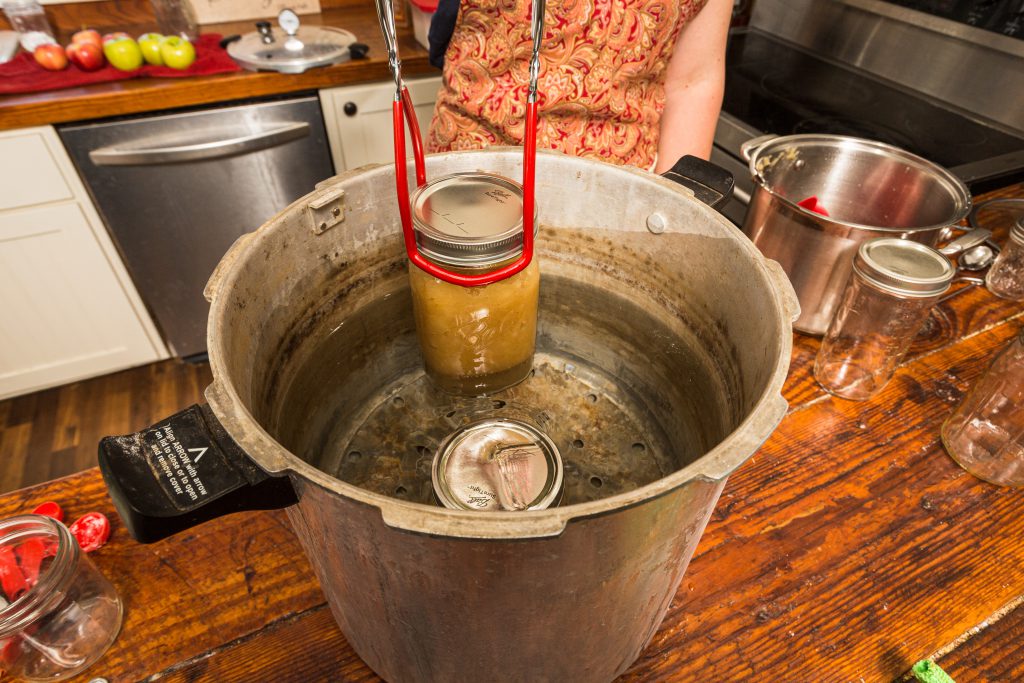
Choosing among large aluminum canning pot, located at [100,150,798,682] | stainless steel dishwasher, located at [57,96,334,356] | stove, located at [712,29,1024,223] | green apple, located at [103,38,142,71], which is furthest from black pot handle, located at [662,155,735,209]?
green apple, located at [103,38,142,71]

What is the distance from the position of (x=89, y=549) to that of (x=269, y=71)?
1163 millimetres

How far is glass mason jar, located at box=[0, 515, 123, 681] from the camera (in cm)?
44

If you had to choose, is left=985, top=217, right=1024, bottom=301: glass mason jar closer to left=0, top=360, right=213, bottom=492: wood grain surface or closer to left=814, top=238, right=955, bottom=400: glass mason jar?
left=814, top=238, right=955, bottom=400: glass mason jar

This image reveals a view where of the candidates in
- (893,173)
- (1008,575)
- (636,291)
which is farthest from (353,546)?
(893,173)

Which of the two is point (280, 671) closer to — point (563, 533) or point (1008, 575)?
point (563, 533)

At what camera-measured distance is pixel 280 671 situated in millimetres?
474

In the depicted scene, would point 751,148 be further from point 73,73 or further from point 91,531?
point 73,73

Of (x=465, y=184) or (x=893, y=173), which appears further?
(x=893, y=173)

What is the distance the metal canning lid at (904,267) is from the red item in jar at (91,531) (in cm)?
81

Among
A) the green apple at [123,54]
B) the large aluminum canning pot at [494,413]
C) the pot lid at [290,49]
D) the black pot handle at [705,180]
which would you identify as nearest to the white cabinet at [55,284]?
the green apple at [123,54]

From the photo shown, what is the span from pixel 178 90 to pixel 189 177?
8.4 inches

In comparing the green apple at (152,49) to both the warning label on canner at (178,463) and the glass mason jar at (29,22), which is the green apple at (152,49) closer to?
the glass mason jar at (29,22)

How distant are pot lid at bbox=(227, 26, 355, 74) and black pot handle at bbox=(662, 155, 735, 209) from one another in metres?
1.06

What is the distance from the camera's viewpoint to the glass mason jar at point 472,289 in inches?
19.7
